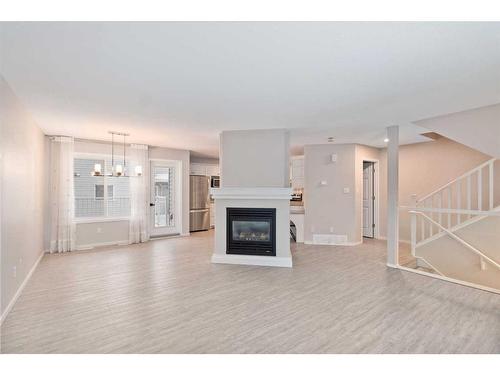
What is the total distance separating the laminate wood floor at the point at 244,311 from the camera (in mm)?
2311

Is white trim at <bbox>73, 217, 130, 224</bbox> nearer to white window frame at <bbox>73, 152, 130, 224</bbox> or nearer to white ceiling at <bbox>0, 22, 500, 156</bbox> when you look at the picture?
white window frame at <bbox>73, 152, 130, 224</bbox>

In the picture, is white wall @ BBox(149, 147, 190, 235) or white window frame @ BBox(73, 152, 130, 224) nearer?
white window frame @ BBox(73, 152, 130, 224)

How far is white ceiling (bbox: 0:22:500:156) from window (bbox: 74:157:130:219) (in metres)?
2.15

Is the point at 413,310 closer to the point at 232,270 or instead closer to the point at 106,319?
the point at 232,270

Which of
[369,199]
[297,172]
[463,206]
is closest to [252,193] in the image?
[297,172]

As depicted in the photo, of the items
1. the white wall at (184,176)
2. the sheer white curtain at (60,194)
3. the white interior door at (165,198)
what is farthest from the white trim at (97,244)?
the white wall at (184,176)

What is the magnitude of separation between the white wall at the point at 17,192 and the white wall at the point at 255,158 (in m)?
2.92

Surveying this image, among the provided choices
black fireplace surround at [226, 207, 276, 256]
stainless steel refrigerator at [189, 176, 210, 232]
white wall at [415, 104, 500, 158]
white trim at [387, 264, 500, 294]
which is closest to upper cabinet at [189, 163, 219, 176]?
stainless steel refrigerator at [189, 176, 210, 232]

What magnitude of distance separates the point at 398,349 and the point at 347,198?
14.9 ft

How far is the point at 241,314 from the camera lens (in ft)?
9.48

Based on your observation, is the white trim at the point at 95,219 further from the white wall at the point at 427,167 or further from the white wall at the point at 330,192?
the white wall at the point at 427,167

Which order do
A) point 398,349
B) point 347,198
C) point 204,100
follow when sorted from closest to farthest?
point 398,349, point 204,100, point 347,198

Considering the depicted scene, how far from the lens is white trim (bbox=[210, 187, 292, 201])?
15.5ft
